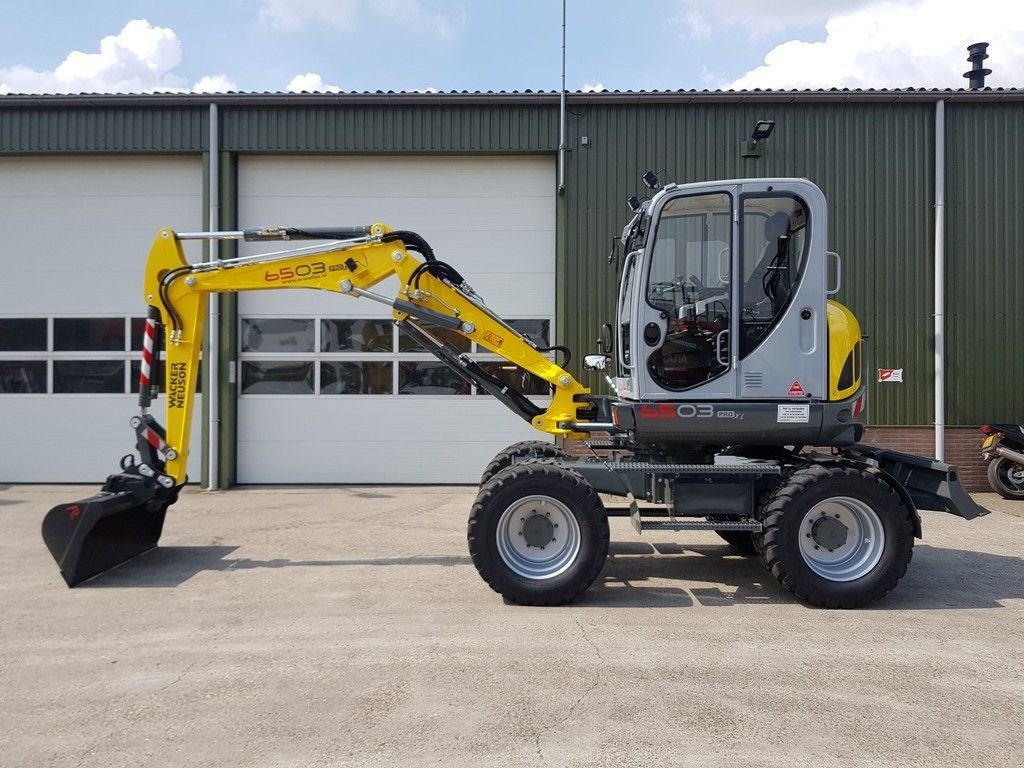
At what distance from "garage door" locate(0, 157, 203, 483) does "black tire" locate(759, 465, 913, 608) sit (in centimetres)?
997

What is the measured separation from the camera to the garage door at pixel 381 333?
1183 cm

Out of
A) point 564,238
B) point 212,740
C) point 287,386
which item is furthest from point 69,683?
point 564,238

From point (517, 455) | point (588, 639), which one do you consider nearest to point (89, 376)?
point (517, 455)

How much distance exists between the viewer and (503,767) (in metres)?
3.57

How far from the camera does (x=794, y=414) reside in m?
6.11

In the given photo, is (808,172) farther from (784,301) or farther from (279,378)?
(279,378)

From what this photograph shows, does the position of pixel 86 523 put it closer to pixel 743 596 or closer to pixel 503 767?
pixel 503 767

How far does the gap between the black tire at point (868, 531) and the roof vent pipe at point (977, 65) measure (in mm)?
9719

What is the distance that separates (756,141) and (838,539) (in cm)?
721

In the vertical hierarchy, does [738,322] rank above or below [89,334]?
below

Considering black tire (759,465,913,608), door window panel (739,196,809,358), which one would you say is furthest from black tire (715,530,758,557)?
door window panel (739,196,809,358)

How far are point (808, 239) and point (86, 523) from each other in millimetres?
6269

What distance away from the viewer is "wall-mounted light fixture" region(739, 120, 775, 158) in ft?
36.4

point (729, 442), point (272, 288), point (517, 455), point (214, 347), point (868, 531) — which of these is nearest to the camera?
point (868, 531)
